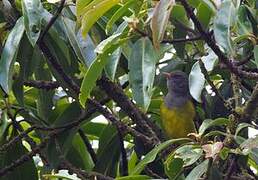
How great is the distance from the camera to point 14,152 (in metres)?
2.09

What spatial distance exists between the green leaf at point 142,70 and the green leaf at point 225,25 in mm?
174

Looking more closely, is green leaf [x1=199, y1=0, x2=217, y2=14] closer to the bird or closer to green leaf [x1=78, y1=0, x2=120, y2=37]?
green leaf [x1=78, y1=0, x2=120, y2=37]

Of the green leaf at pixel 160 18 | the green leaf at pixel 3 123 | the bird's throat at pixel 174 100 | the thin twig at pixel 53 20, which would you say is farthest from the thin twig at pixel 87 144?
the green leaf at pixel 160 18

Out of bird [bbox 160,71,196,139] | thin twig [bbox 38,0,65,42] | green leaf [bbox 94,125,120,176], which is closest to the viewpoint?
thin twig [bbox 38,0,65,42]

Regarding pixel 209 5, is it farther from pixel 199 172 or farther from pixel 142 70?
pixel 199 172

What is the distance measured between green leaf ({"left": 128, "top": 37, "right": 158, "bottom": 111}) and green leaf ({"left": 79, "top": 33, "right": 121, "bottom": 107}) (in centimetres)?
7

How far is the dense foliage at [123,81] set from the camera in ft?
4.73

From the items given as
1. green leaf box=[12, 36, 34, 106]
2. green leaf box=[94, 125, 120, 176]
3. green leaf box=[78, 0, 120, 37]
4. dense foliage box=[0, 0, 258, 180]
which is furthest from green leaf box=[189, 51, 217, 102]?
green leaf box=[94, 125, 120, 176]

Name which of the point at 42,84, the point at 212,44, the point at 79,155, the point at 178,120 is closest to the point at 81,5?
the point at 212,44

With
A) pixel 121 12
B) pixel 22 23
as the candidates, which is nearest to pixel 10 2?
pixel 22 23

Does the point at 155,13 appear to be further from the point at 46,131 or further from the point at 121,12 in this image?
the point at 46,131

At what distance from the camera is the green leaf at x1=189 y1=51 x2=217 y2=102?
1.49m

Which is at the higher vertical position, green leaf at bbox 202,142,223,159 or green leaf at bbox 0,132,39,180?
green leaf at bbox 202,142,223,159

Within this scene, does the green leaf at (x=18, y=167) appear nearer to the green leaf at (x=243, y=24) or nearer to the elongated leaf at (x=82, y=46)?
the elongated leaf at (x=82, y=46)
